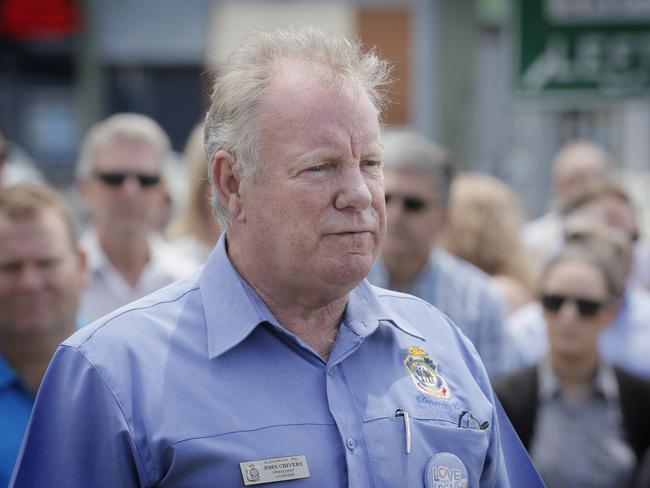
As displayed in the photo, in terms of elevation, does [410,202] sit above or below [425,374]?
above

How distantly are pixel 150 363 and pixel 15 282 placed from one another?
61.7 inches

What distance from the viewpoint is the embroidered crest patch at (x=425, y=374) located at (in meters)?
2.50

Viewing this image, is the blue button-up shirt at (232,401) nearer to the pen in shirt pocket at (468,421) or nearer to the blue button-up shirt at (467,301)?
the pen in shirt pocket at (468,421)

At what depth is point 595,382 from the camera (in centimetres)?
445

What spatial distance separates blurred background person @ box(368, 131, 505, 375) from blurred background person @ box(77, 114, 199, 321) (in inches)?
42.6

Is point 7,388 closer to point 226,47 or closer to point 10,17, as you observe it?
point 226,47

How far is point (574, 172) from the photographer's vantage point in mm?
7996

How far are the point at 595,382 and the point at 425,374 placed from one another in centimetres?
211

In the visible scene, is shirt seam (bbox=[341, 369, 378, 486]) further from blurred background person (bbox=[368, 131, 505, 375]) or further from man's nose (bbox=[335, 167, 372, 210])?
blurred background person (bbox=[368, 131, 505, 375])

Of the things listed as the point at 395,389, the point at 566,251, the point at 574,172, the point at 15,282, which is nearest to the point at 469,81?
the point at 574,172

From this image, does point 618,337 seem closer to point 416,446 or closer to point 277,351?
point 416,446

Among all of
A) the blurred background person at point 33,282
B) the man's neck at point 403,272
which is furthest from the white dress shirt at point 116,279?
the blurred background person at point 33,282

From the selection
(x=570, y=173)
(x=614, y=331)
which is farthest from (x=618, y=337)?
(x=570, y=173)

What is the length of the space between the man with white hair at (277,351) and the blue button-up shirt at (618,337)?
276cm
